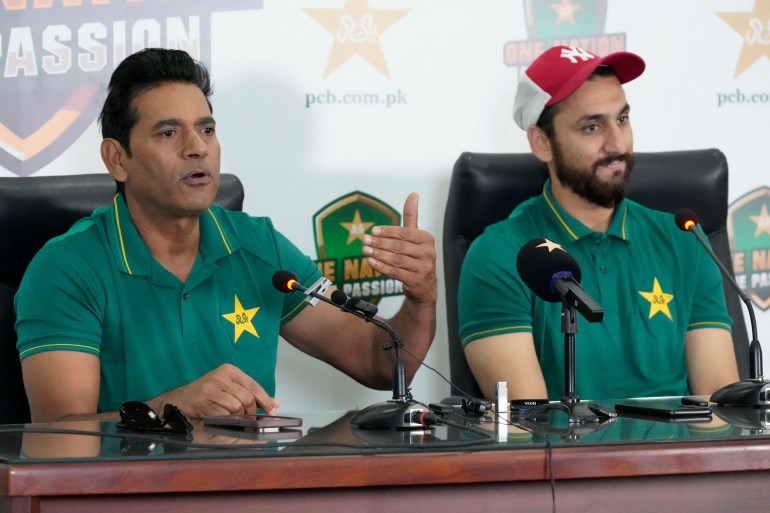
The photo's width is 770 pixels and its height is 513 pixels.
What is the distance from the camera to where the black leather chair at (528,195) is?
2.42m

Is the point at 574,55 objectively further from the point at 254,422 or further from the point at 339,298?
the point at 254,422

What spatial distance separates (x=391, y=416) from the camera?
1.43 m

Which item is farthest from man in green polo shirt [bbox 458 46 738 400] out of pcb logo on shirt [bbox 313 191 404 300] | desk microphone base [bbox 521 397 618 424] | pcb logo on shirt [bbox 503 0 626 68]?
desk microphone base [bbox 521 397 618 424]

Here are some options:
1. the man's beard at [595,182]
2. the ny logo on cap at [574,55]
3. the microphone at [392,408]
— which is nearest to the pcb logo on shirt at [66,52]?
the ny logo on cap at [574,55]

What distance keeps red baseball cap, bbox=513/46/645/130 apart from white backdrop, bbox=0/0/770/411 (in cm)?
24

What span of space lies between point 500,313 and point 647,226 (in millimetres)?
430

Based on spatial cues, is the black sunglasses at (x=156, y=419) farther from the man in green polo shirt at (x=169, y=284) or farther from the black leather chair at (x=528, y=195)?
the black leather chair at (x=528, y=195)

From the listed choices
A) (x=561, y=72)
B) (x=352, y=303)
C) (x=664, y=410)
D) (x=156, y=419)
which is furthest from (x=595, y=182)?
(x=156, y=419)

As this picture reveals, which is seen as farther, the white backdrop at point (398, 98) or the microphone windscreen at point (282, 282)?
the white backdrop at point (398, 98)

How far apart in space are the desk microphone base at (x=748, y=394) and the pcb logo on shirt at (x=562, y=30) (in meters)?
1.27

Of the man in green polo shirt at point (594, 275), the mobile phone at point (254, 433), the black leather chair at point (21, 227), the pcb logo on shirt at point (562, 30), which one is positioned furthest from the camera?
the pcb logo on shirt at point (562, 30)

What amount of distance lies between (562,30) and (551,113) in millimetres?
370

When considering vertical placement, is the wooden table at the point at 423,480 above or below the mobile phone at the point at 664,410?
below

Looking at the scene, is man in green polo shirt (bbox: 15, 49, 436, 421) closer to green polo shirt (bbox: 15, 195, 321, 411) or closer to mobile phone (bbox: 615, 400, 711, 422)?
green polo shirt (bbox: 15, 195, 321, 411)
